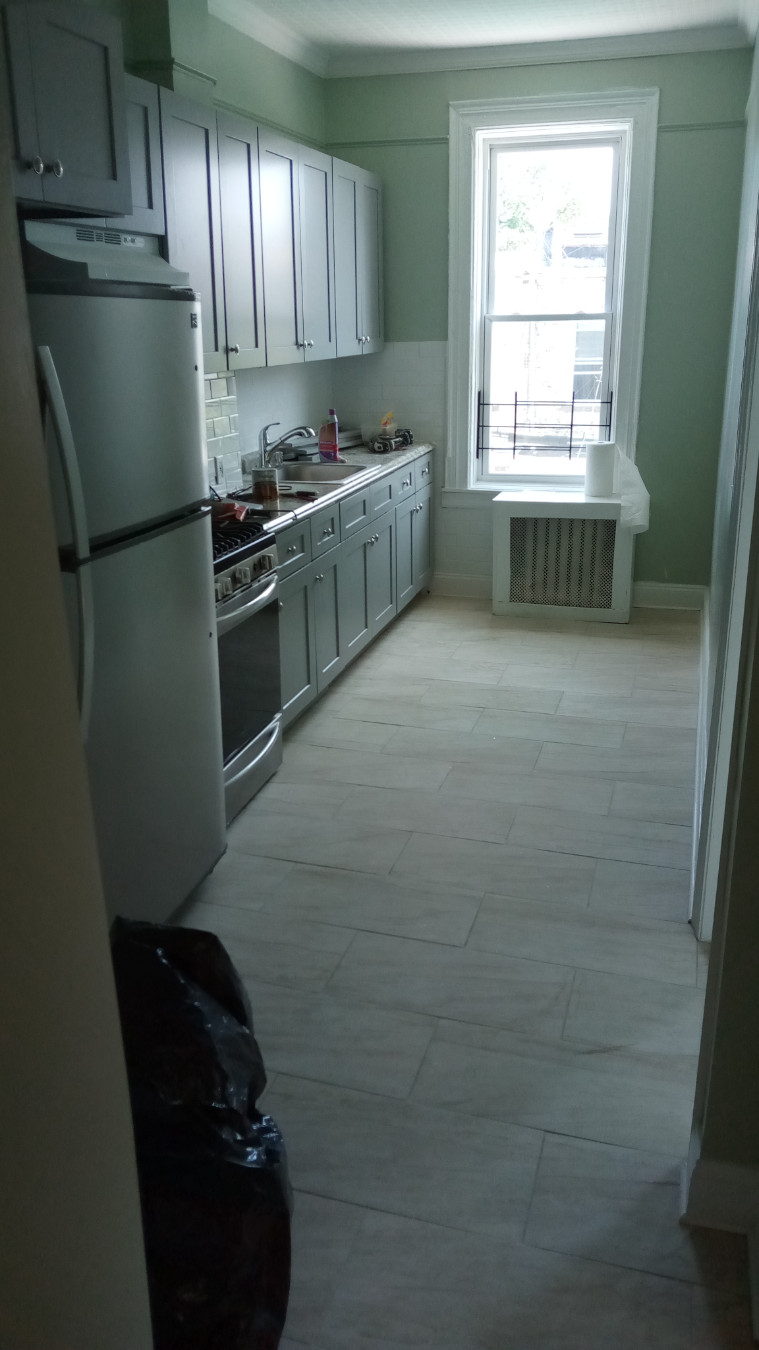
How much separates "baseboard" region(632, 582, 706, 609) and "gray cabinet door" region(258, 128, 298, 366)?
2380 mm

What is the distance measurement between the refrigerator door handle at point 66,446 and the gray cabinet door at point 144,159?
4.49 feet

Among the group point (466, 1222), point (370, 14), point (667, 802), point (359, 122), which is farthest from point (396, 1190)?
point (359, 122)

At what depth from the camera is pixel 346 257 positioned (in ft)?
16.8

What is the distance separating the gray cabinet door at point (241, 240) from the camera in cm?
379

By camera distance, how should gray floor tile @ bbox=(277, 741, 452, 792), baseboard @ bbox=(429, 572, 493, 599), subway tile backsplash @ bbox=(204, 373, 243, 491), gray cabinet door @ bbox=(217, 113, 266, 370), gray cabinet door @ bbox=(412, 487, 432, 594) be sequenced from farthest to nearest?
baseboard @ bbox=(429, 572, 493, 599) < gray cabinet door @ bbox=(412, 487, 432, 594) < subway tile backsplash @ bbox=(204, 373, 243, 491) < gray cabinet door @ bbox=(217, 113, 266, 370) < gray floor tile @ bbox=(277, 741, 452, 792)

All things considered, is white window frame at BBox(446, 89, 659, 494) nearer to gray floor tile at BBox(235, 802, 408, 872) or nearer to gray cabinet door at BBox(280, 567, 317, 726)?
gray cabinet door at BBox(280, 567, 317, 726)

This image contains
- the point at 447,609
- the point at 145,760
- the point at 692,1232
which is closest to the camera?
the point at 692,1232

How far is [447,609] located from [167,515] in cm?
344

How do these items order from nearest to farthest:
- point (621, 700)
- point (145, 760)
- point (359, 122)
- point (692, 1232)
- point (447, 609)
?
point (692, 1232), point (145, 760), point (621, 700), point (359, 122), point (447, 609)

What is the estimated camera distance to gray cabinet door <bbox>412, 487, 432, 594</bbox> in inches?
221

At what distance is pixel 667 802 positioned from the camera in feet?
11.5

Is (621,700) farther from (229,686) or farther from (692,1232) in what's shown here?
(692,1232)

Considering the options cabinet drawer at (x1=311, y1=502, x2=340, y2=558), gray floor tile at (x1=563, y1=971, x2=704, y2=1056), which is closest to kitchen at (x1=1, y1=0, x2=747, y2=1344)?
cabinet drawer at (x1=311, y1=502, x2=340, y2=558)

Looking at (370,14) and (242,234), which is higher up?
(370,14)
